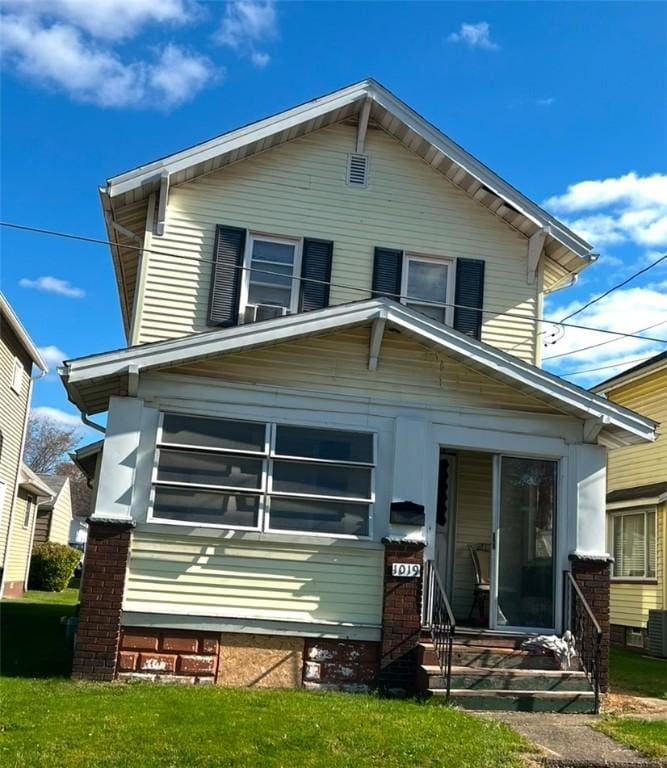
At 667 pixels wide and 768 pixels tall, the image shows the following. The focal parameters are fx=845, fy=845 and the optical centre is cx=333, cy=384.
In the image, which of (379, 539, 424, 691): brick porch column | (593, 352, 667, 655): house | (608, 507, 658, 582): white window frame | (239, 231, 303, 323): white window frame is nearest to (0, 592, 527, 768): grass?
(379, 539, 424, 691): brick porch column

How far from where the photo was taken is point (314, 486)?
987 centimetres

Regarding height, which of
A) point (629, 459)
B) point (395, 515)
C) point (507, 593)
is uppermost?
point (629, 459)

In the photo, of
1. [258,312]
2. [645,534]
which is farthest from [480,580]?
[645,534]

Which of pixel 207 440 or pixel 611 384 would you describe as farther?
pixel 611 384

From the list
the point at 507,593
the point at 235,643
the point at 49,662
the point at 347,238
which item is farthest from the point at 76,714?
the point at 347,238

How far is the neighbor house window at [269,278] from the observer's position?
11.7 meters

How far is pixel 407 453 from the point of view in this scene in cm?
994

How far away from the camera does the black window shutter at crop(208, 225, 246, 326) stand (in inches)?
455

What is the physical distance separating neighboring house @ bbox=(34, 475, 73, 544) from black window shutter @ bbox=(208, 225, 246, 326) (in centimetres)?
2170

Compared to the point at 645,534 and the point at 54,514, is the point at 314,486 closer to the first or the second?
the point at 645,534

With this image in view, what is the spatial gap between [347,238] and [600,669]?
21.5 feet

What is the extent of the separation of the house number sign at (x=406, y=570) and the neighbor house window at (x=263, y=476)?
1.65 feet

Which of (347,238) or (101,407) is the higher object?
(347,238)

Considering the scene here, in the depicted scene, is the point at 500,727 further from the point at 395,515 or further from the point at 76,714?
the point at 76,714
